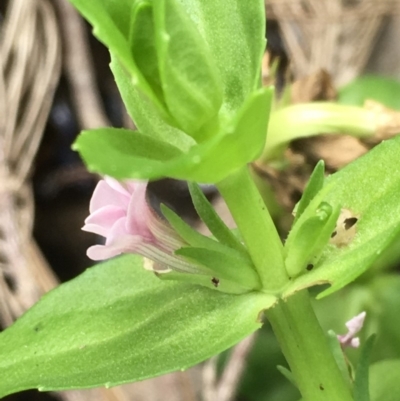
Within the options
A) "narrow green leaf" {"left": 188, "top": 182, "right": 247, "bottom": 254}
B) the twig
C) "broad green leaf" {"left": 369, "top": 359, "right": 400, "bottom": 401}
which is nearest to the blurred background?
the twig

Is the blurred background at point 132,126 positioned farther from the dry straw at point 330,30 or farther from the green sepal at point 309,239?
the green sepal at point 309,239

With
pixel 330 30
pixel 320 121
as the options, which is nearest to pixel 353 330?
pixel 320 121

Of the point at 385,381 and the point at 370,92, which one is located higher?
the point at 370,92

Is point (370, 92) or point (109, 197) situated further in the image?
point (370, 92)

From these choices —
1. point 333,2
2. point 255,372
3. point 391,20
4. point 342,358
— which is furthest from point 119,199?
point 391,20

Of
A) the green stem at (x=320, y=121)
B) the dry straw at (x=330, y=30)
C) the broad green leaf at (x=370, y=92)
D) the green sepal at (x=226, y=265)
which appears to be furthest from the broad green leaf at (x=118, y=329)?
the dry straw at (x=330, y=30)

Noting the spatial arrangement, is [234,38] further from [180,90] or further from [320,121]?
[320,121]
